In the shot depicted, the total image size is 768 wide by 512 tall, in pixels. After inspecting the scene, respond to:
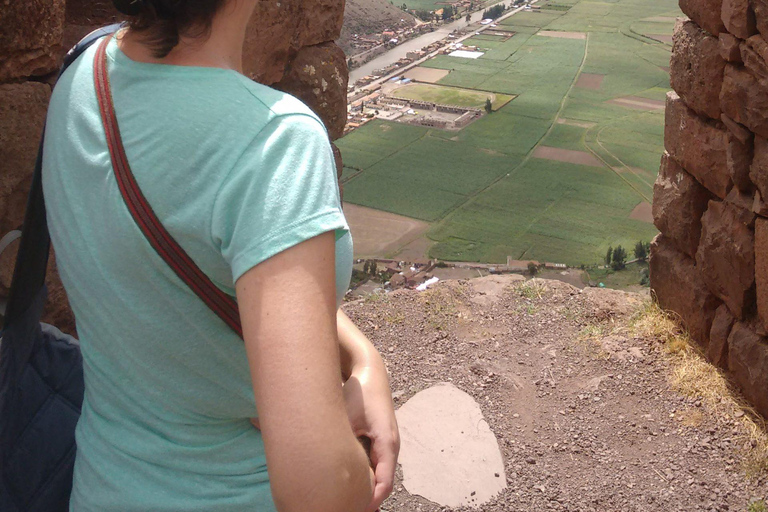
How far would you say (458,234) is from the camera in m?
32.8

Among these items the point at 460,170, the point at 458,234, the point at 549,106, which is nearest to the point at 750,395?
the point at 458,234

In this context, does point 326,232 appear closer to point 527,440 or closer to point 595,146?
point 527,440

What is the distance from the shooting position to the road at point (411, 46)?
55688mm

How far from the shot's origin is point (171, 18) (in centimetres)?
121

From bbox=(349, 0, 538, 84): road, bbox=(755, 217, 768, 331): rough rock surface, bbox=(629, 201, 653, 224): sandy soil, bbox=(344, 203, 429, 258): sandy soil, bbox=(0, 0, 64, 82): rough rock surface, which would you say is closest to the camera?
bbox=(0, 0, 64, 82): rough rock surface

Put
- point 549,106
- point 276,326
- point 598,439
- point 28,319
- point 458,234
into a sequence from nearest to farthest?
point 276,326
point 28,319
point 598,439
point 458,234
point 549,106

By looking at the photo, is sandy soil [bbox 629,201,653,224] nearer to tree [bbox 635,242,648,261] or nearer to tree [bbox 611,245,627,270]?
tree [bbox 635,242,648,261]

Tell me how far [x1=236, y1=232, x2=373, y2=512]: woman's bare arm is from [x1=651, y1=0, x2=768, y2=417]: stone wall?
4501mm

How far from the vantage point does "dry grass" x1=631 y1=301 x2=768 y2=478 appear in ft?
16.5

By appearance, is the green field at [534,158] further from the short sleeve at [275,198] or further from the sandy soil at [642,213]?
the short sleeve at [275,198]

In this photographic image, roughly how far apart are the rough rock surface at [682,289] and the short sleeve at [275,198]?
5.49m

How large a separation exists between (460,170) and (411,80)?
1646cm

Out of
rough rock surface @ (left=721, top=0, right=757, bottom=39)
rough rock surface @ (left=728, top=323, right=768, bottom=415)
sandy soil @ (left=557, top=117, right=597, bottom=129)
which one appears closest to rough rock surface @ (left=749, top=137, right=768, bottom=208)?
rough rock surface @ (left=721, top=0, right=757, bottom=39)

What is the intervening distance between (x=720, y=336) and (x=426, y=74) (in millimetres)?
50465
